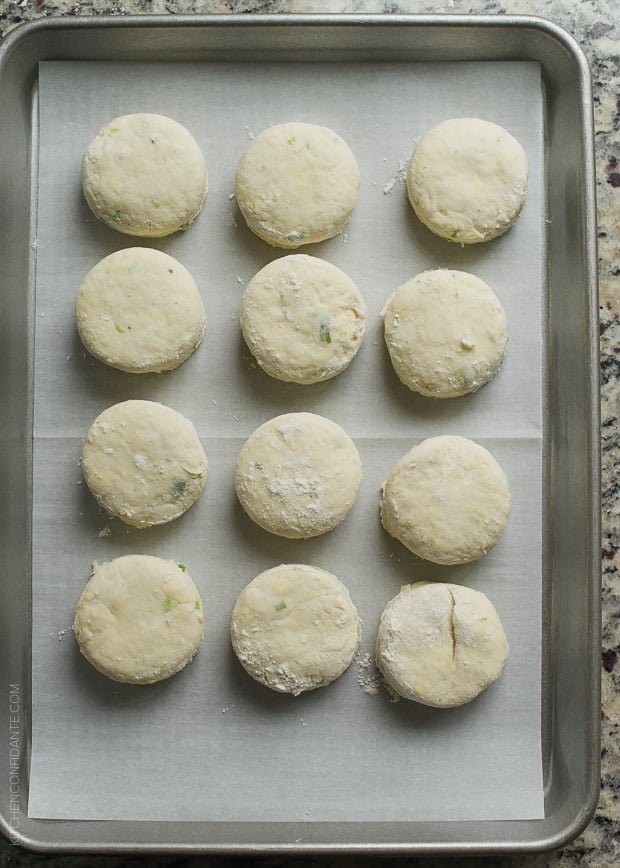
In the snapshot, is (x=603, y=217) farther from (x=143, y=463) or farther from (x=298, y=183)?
(x=143, y=463)

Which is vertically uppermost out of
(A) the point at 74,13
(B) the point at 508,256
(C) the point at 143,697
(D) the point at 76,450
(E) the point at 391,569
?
(A) the point at 74,13

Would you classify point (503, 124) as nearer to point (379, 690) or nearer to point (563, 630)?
point (563, 630)

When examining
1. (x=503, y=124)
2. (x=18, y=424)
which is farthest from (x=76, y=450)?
(x=503, y=124)

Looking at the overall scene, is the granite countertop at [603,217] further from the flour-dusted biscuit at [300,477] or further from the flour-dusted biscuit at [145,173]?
the flour-dusted biscuit at [300,477]

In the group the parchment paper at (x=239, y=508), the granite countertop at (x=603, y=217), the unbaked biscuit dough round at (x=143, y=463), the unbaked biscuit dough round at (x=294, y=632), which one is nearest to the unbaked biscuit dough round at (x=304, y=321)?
the parchment paper at (x=239, y=508)

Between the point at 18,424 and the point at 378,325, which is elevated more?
the point at 378,325

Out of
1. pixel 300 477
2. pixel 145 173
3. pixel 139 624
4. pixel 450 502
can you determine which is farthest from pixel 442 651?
pixel 145 173
